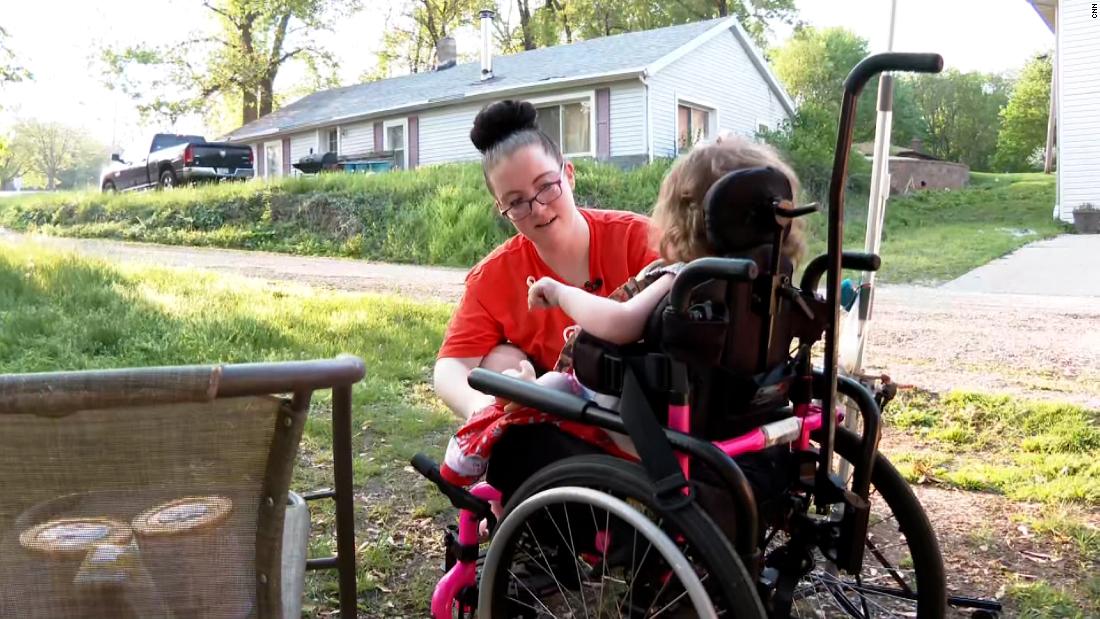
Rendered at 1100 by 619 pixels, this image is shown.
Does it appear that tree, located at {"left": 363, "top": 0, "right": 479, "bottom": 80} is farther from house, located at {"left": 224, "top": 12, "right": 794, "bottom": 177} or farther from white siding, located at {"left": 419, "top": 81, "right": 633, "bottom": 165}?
white siding, located at {"left": 419, "top": 81, "right": 633, "bottom": 165}

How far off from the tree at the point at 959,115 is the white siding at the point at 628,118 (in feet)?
165

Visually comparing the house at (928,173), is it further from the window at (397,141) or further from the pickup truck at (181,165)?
the pickup truck at (181,165)

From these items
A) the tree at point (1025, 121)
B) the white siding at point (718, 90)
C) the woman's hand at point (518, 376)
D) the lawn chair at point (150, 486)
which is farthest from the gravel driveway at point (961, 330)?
the tree at point (1025, 121)

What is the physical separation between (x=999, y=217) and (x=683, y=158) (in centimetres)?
1829

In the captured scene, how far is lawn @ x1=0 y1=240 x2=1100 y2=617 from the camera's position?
2631mm

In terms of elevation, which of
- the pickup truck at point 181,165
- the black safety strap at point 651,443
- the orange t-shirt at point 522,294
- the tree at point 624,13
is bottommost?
the black safety strap at point 651,443

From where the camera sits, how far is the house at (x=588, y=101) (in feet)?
60.7

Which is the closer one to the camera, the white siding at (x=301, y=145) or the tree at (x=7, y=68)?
the tree at (x=7, y=68)

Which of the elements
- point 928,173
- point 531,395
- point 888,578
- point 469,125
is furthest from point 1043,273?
point 928,173

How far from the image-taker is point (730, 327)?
4.98 feet

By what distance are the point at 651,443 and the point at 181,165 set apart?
20671mm

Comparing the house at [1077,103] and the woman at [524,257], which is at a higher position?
the house at [1077,103]

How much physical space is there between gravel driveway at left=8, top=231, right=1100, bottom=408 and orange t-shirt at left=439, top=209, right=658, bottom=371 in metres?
2.61

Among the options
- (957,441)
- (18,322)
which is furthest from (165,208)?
(957,441)
